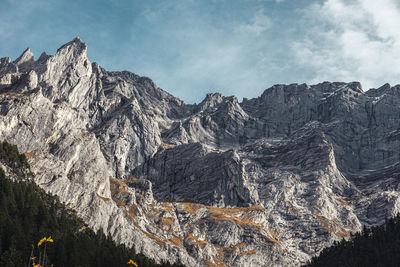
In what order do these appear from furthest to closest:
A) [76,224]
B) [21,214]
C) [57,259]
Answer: [76,224] → [21,214] → [57,259]

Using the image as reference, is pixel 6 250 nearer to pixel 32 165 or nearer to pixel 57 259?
pixel 57 259

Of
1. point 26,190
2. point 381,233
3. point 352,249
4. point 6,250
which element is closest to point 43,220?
point 26,190

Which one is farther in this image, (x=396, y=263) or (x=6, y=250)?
(x=396, y=263)

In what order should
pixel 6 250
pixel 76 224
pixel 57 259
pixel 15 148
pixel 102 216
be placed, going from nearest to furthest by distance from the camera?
1. pixel 6 250
2. pixel 57 259
3. pixel 76 224
4. pixel 15 148
5. pixel 102 216

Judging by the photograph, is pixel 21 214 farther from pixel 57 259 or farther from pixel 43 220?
pixel 57 259

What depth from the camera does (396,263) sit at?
14662 cm

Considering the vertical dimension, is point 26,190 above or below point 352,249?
above

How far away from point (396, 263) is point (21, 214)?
115 m

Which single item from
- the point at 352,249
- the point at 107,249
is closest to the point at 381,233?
the point at 352,249

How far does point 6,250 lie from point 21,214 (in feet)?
80.2

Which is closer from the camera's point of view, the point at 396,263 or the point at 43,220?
the point at 43,220

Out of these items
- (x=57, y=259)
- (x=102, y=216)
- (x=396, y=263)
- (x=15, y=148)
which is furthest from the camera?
(x=102, y=216)

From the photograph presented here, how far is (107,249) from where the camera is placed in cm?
13862

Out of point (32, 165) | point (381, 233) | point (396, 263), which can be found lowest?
point (396, 263)
